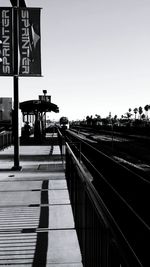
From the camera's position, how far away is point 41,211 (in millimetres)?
8898

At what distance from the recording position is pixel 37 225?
7.71 m

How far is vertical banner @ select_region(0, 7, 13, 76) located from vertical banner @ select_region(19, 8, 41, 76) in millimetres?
381

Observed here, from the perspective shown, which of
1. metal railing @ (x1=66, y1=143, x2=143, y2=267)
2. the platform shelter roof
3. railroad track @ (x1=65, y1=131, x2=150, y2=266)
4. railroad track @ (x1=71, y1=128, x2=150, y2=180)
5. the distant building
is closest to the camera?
metal railing @ (x1=66, y1=143, x2=143, y2=267)

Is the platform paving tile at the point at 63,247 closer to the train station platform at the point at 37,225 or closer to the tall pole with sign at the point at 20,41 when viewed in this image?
the train station platform at the point at 37,225

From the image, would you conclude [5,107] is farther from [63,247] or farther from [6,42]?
[63,247]

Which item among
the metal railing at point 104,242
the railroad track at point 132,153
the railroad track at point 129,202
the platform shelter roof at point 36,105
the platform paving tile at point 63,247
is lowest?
the railroad track at point 132,153

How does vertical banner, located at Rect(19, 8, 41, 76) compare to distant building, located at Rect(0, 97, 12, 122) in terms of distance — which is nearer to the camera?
vertical banner, located at Rect(19, 8, 41, 76)

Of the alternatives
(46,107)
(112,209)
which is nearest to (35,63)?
(112,209)

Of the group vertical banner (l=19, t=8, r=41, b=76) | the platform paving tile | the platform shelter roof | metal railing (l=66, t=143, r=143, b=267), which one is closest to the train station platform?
the platform paving tile

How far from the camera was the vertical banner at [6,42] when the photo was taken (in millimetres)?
15234

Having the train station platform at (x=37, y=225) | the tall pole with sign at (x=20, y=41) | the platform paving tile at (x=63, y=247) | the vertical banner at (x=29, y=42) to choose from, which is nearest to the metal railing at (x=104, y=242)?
the platform paving tile at (x=63, y=247)

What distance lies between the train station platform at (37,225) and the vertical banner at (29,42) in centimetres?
407

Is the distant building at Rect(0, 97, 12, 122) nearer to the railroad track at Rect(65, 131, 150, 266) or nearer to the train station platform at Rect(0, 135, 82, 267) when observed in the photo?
the railroad track at Rect(65, 131, 150, 266)

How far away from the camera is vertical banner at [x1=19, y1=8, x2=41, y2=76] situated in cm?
1524
